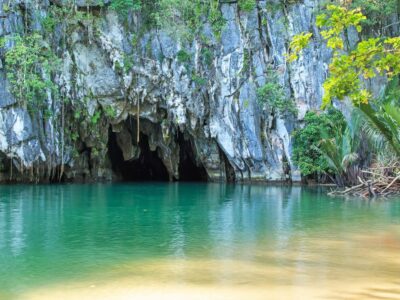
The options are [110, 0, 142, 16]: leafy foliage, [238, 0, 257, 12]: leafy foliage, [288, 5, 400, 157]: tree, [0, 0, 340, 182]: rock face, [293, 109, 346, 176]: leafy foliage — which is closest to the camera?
[288, 5, 400, 157]: tree

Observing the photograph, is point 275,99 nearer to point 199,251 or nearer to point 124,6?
point 124,6

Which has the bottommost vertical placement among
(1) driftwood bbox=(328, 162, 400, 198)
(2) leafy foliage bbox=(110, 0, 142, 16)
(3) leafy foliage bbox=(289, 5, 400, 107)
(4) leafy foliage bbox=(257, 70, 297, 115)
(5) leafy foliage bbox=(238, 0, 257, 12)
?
(1) driftwood bbox=(328, 162, 400, 198)

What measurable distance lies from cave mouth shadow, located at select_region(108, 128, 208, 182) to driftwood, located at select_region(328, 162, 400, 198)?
34.9ft

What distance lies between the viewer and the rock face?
2205 centimetres

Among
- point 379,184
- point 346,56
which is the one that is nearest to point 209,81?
point 379,184

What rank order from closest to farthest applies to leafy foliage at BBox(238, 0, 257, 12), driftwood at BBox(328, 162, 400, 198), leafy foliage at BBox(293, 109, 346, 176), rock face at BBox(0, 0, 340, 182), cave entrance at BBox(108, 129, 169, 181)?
driftwood at BBox(328, 162, 400, 198) < leafy foliage at BBox(293, 109, 346, 176) < rock face at BBox(0, 0, 340, 182) < leafy foliage at BBox(238, 0, 257, 12) < cave entrance at BBox(108, 129, 169, 181)

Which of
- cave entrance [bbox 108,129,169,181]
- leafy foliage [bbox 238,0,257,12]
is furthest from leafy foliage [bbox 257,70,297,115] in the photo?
cave entrance [bbox 108,129,169,181]

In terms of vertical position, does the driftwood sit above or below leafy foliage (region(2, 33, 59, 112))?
below

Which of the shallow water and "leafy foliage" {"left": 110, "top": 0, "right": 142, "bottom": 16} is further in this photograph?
"leafy foliage" {"left": 110, "top": 0, "right": 142, "bottom": 16}

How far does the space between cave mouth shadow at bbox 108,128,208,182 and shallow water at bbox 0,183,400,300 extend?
13.4m

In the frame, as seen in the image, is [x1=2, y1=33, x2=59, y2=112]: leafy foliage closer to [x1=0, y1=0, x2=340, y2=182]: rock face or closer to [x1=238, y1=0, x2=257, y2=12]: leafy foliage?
[x1=0, y1=0, x2=340, y2=182]: rock face

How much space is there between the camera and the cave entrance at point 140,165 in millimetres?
27203

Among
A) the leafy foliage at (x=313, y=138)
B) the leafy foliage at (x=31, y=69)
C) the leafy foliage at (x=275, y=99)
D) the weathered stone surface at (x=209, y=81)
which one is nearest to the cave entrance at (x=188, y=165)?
the weathered stone surface at (x=209, y=81)

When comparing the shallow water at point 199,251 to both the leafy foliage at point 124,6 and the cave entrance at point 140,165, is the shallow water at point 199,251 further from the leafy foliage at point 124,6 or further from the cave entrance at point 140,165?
the cave entrance at point 140,165
